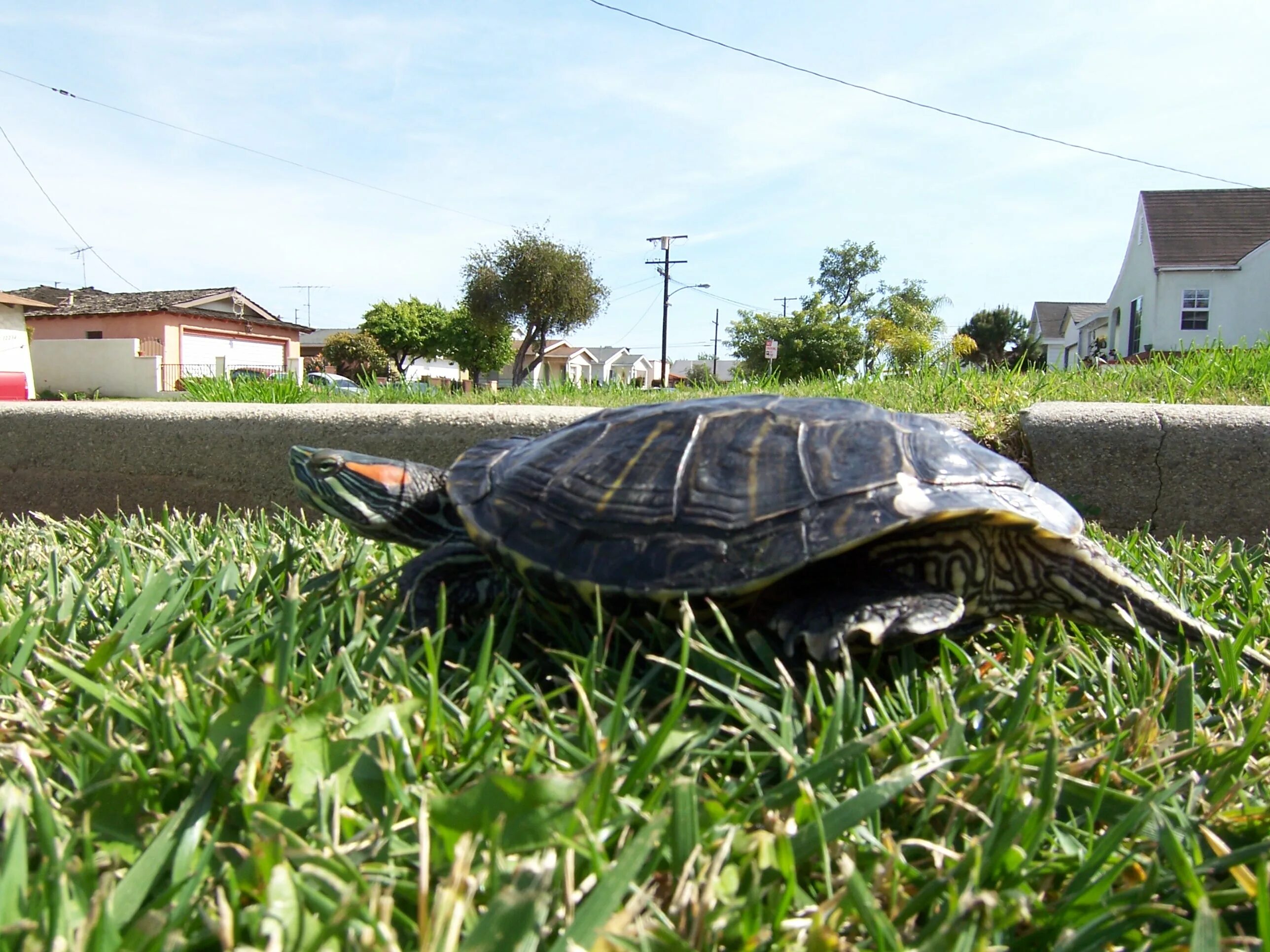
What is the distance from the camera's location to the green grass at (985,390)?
3.64m

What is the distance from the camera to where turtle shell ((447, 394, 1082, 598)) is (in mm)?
1471

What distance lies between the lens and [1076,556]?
1.55 m

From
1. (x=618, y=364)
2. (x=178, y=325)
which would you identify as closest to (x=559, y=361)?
(x=618, y=364)

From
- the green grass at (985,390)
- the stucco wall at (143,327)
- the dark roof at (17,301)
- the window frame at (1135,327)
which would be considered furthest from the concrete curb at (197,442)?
the window frame at (1135,327)

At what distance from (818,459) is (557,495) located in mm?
556

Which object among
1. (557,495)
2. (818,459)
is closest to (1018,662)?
(818,459)

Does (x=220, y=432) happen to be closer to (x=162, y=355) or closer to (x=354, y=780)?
(x=354, y=780)

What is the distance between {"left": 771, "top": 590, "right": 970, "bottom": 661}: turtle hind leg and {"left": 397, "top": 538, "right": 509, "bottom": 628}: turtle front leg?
0.72 meters

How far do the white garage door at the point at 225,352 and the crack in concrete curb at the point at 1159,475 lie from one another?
37.3m

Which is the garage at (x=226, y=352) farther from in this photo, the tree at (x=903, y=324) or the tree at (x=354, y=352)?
the tree at (x=903, y=324)

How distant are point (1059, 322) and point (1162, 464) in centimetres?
6565

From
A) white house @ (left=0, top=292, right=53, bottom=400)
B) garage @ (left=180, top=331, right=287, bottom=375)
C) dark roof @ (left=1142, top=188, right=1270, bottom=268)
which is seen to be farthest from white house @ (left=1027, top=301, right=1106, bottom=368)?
white house @ (left=0, top=292, right=53, bottom=400)

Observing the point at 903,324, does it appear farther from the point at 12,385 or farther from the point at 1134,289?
the point at 12,385

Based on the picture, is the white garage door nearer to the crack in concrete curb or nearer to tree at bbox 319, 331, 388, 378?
tree at bbox 319, 331, 388, 378
